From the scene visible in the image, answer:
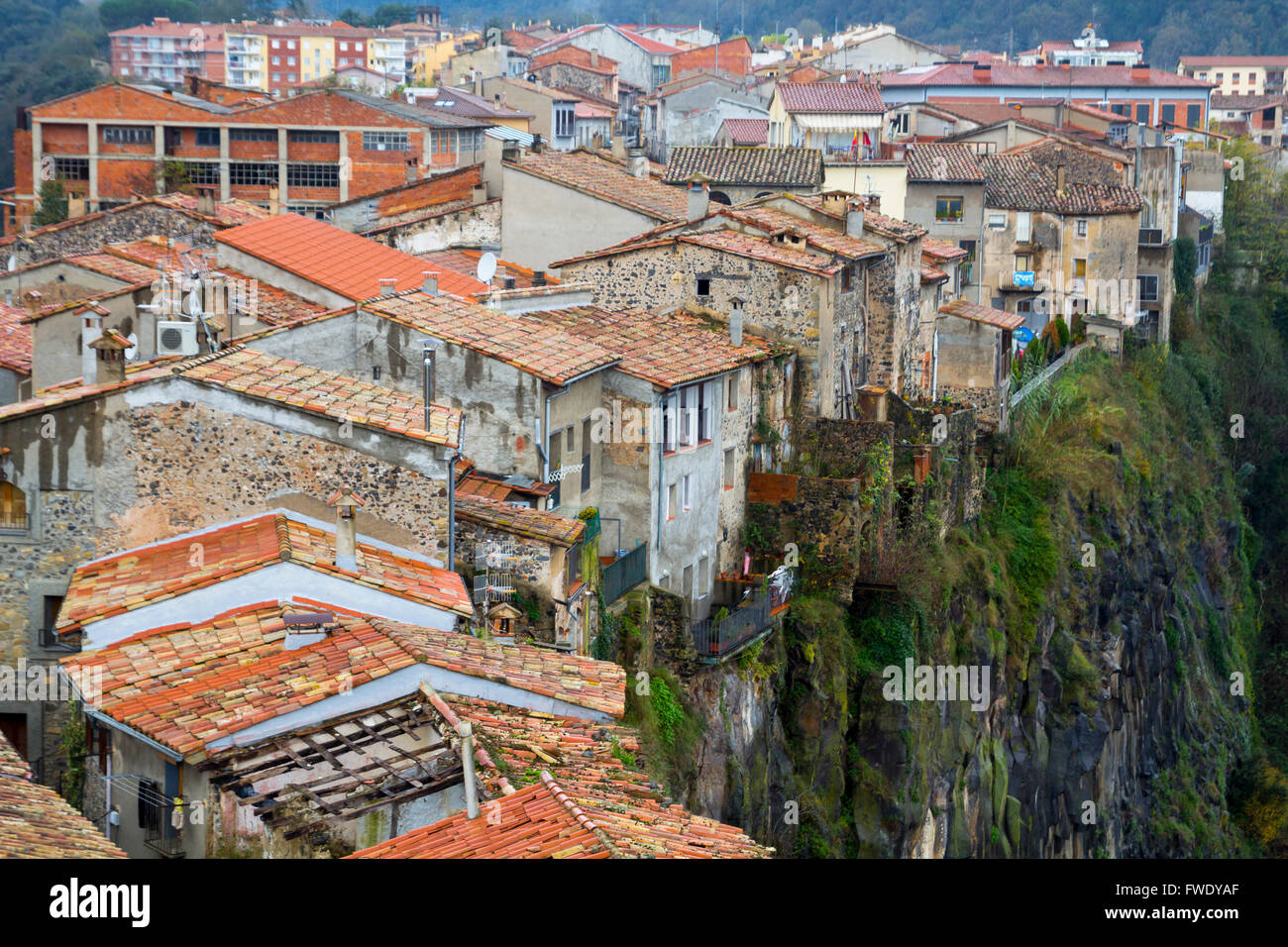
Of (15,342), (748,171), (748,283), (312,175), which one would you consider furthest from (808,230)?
(312,175)

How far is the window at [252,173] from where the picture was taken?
70.1m

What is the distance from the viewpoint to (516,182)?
42.6 meters

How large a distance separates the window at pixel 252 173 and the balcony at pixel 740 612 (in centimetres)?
4280

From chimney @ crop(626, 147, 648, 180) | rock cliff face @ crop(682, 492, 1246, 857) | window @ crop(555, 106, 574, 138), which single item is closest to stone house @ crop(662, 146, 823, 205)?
chimney @ crop(626, 147, 648, 180)

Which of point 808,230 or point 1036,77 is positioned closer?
point 808,230

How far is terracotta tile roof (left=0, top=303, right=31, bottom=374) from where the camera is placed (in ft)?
99.2

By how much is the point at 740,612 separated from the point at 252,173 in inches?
1834

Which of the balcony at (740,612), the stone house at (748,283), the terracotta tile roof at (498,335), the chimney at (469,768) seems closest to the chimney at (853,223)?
the stone house at (748,283)

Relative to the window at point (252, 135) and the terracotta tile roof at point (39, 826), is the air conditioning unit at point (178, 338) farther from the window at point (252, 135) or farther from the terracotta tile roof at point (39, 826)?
the window at point (252, 135)

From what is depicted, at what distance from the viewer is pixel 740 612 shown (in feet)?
95.2

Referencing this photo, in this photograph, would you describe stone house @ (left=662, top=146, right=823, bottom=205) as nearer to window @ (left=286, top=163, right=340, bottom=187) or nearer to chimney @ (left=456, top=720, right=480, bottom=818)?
window @ (left=286, top=163, right=340, bottom=187)

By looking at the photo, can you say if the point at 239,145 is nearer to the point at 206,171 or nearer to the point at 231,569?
the point at 206,171
